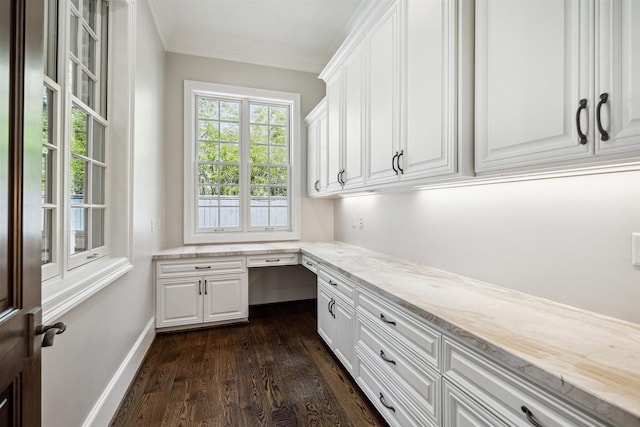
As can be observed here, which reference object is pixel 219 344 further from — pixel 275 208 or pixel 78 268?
pixel 275 208

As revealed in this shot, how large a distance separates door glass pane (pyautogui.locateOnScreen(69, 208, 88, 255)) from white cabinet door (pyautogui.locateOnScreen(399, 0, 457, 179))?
73.9 inches

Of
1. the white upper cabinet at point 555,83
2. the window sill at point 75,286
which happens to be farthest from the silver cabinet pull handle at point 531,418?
the window sill at point 75,286

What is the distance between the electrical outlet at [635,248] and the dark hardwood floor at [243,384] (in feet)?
4.79

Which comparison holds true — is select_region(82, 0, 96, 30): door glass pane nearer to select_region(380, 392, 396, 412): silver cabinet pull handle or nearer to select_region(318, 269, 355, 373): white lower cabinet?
select_region(318, 269, 355, 373): white lower cabinet

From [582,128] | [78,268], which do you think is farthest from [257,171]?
[582,128]

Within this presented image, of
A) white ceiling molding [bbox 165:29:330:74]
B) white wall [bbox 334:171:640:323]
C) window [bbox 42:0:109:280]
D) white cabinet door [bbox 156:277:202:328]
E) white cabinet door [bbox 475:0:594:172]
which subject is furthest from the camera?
white ceiling molding [bbox 165:29:330:74]

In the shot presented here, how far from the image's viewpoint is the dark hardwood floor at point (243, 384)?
1.71m

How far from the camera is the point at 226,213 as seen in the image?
353 cm

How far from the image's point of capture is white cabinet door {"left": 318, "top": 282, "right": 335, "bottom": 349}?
7.58 ft

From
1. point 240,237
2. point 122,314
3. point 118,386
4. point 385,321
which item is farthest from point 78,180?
point 240,237

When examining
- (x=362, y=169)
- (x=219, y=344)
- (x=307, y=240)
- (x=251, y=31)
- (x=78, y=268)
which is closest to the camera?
(x=78, y=268)

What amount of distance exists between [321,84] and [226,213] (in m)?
2.14

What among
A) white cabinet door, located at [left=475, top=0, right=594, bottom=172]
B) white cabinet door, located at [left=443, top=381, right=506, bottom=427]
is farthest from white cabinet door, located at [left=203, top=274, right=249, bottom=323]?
white cabinet door, located at [left=475, top=0, right=594, bottom=172]

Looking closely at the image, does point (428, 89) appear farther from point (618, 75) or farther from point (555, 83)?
point (618, 75)
